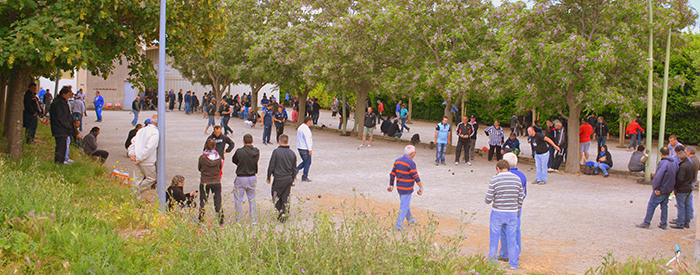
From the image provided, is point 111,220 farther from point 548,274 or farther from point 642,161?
point 642,161

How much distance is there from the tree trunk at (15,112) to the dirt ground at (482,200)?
279 centimetres

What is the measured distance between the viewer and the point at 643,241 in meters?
9.10

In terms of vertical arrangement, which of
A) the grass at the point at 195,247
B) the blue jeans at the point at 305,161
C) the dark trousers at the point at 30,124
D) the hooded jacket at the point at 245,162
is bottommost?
the grass at the point at 195,247

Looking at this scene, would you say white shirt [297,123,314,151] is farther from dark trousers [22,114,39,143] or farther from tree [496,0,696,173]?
dark trousers [22,114,39,143]

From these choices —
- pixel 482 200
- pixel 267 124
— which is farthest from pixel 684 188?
pixel 267 124

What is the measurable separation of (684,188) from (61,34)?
11.2m

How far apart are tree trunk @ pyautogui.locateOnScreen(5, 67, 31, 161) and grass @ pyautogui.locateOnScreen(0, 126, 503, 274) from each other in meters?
4.54

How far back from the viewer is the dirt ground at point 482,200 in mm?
8516

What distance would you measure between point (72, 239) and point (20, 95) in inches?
269

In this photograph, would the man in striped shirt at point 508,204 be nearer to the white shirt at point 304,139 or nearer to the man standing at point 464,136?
the white shirt at point 304,139

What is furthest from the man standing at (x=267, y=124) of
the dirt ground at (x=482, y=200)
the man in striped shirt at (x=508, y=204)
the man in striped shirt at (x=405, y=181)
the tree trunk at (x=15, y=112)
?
the man in striped shirt at (x=508, y=204)

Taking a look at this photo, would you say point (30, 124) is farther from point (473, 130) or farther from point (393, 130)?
point (393, 130)

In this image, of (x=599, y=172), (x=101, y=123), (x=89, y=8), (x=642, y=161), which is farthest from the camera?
(x=101, y=123)

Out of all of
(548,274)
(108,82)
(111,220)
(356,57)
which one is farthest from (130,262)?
(108,82)
